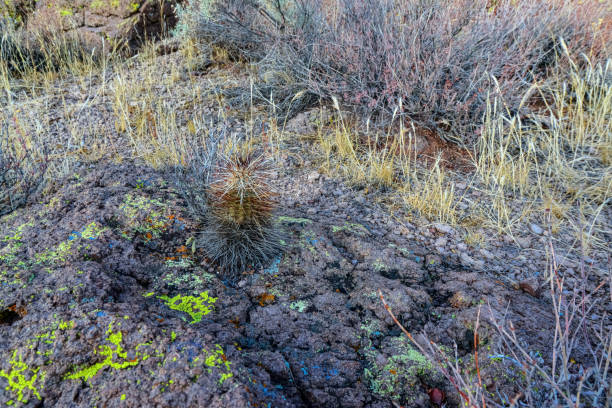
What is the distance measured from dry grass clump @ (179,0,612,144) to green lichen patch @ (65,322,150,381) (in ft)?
8.89

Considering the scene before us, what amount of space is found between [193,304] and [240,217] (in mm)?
519

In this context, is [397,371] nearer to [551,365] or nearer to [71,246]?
[551,365]

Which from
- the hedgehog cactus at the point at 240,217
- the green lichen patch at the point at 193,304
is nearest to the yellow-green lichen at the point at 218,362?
the green lichen patch at the point at 193,304

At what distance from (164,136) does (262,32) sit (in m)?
2.15

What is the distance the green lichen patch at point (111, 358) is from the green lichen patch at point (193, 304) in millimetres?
360

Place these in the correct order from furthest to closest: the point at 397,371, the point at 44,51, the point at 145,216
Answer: the point at 44,51
the point at 145,216
the point at 397,371

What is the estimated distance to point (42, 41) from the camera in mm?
5684

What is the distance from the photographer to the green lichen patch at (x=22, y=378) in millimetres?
1240

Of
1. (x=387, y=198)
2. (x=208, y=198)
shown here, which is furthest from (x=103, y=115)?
(x=387, y=198)

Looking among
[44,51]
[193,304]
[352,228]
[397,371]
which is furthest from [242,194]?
[44,51]

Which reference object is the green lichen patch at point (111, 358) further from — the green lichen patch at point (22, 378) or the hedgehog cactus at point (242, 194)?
the hedgehog cactus at point (242, 194)

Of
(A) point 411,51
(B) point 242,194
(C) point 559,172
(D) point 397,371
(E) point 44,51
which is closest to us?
(D) point 397,371

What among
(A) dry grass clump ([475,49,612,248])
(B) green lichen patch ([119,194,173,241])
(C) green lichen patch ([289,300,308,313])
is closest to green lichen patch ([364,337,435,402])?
(C) green lichen patch ([289,300,308,313])

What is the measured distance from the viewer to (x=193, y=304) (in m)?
1.80
